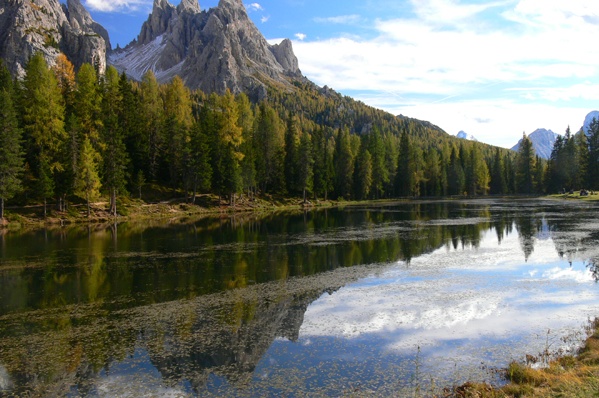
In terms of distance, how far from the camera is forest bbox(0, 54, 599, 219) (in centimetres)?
6425

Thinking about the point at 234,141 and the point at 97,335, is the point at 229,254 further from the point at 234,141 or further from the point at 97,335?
the point at 234,141

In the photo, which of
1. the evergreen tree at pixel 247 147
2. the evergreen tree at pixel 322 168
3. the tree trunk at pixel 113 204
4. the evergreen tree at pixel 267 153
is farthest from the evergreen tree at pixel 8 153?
the evergreen tree at pixel 322 168

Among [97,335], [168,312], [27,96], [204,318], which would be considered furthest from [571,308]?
[27,96]

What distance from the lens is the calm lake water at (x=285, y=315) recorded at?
13234mm

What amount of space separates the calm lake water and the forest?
28795 mm

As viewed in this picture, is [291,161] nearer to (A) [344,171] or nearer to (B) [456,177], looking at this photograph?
(A) [344,171]

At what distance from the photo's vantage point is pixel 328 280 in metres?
26.4

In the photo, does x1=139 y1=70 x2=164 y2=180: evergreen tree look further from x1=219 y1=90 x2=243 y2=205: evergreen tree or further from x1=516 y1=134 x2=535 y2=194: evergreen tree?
x1=516 y1=134 x2=535 y2=194: evergreen tree

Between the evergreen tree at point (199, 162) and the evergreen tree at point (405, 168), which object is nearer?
the evergreen tree at point (199, 162)

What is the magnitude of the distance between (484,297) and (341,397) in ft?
41.7

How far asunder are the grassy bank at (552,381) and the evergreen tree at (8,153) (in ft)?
200

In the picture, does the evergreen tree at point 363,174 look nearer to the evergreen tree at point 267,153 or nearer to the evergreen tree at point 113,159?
the evergreen tree at point 267,153

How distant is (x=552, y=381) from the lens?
38.4 feet

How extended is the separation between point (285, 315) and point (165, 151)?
7293 cm
